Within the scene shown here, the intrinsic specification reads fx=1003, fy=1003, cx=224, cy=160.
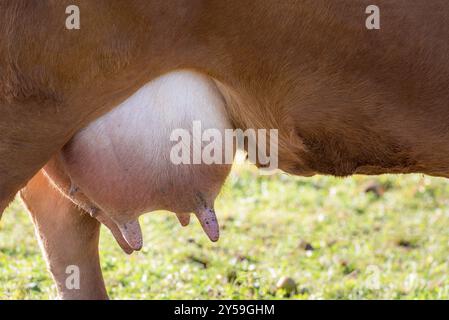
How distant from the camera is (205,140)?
Result: 13.0 ft

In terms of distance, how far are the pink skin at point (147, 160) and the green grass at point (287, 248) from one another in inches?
52.8

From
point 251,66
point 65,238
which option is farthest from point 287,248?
point 251,66

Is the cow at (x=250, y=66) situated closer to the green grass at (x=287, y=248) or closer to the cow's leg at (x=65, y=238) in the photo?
the cow's leg at (x=65, y=238)

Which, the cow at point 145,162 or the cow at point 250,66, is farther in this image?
the cow at point 145,162

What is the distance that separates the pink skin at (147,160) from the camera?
381 cm

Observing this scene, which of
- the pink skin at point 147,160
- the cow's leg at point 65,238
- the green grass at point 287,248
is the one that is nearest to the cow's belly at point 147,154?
the pink skin at point 147,160

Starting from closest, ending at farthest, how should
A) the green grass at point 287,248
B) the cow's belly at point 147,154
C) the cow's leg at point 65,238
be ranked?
the cow's belly at point 147,154 < the cow's leg at point 65,238 < the green grass at point 287,248

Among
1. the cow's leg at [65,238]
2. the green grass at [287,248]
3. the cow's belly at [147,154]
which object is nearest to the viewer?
the cow's belly at [147,154]

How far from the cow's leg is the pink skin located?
63 cm

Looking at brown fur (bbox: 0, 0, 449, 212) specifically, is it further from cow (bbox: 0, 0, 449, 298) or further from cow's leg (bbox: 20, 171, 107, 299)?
cow's leg (bbox: 20, 171, 107, 299)

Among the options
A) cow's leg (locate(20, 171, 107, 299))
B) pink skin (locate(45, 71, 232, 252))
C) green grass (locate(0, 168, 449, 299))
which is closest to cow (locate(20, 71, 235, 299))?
pink skin (locate(45, 71, 232, 252))

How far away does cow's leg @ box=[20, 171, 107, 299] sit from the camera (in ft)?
15.5

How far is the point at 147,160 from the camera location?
12.8ft
